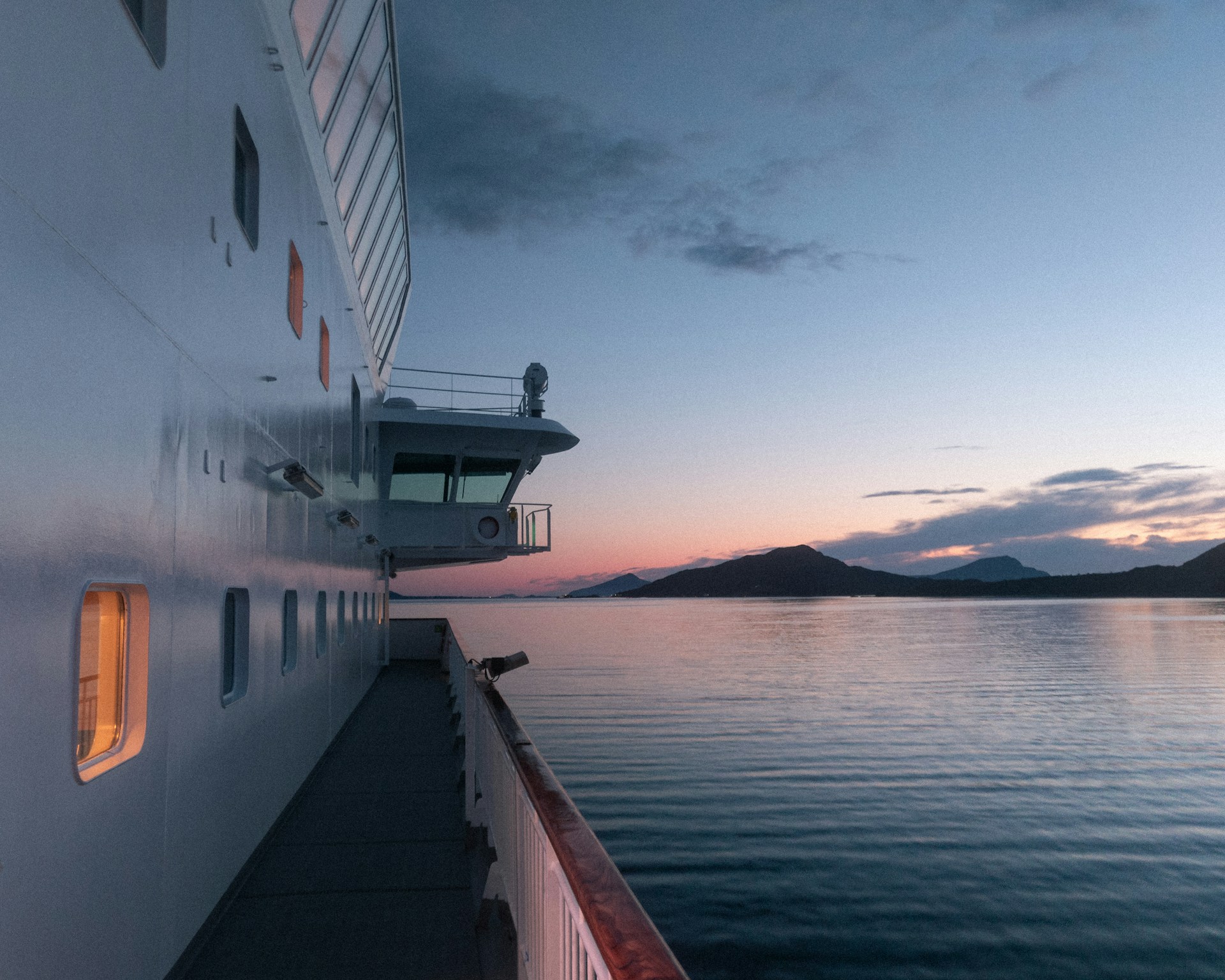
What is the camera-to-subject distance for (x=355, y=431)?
1394cm

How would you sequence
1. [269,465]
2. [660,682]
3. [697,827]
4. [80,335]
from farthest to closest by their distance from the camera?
[660,682] → [697,827] → [269,465] → [80,335]

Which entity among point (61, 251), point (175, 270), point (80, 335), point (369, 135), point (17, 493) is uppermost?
point (369, 135)

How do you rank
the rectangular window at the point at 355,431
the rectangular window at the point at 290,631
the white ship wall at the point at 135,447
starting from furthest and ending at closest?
the rectangular window at the point at 355,431 → the rectangular window at the point at 290,631 → the white ship wall at the point at 135,447

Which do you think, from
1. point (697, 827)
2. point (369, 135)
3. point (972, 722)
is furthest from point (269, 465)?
point (972, 722)

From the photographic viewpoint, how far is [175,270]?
420 centimetres

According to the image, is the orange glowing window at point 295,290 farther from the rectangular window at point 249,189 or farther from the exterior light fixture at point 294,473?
the exterior light fixture at point 294,473

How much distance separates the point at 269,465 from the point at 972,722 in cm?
2661

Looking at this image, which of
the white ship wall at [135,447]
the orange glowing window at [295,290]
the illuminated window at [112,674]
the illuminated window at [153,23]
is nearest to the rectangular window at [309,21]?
the white ship wall at [135,447]

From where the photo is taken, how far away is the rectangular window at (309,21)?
792 centimetres

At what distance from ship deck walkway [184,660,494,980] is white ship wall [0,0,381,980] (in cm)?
36

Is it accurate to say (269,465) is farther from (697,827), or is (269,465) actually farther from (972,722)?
(972,722)

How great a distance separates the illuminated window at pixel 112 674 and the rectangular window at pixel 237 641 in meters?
2.00

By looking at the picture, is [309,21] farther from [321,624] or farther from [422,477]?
[422,477]

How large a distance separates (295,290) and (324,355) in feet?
7.64
